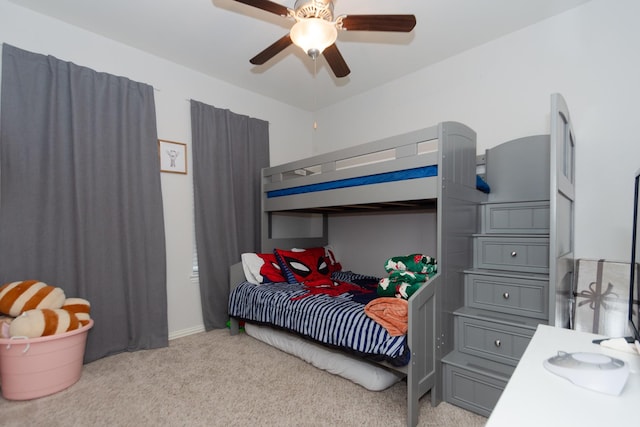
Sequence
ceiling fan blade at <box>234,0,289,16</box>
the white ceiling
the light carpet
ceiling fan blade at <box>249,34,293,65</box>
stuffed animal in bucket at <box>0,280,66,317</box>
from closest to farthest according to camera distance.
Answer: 1. ceiling fan blade at <box>234,0,289,16</box>
2. the light carpet
3. ceiling fan blade at <box>249,34,293,65</box>
4. stuffed animal in bucket at <box>0,280,66,317</box>
5. the white ceiling

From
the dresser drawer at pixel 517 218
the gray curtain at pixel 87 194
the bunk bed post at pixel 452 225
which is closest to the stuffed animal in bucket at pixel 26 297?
the gray curtain at pixel 87 194

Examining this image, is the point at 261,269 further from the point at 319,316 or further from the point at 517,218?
the point at 517,218

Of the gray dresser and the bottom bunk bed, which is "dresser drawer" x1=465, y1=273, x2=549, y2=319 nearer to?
the gray dresser

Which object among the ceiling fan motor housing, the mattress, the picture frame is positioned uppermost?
the ceiling fan motor housing

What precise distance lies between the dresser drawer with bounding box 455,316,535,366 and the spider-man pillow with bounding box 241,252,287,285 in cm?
157

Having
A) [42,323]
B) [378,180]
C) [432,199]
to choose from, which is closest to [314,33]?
[378,180]

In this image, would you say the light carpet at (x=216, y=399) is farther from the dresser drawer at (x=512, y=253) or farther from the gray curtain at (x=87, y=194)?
the dresser drawer at (x=512, y=253)

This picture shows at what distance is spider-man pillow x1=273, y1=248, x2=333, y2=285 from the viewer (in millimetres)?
2963

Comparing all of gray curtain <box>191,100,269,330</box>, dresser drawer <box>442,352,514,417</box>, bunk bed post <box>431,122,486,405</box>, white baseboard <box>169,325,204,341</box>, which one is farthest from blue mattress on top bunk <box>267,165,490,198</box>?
white baseboard <box>169,325,204,341</box>

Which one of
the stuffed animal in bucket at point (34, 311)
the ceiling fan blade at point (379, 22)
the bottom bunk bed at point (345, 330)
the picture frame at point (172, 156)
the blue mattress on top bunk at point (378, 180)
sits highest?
the ceiling fan blade at point (379, 22)

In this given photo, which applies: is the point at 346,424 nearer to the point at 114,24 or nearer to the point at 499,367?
the point at 499,367

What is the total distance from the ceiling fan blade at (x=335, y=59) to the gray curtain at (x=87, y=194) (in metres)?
1.68

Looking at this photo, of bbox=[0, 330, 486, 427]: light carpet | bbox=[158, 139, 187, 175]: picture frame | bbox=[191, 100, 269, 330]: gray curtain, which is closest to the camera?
bbox=[0, 330, 486, 427]: light carpet

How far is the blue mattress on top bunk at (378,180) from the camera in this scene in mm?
2025
